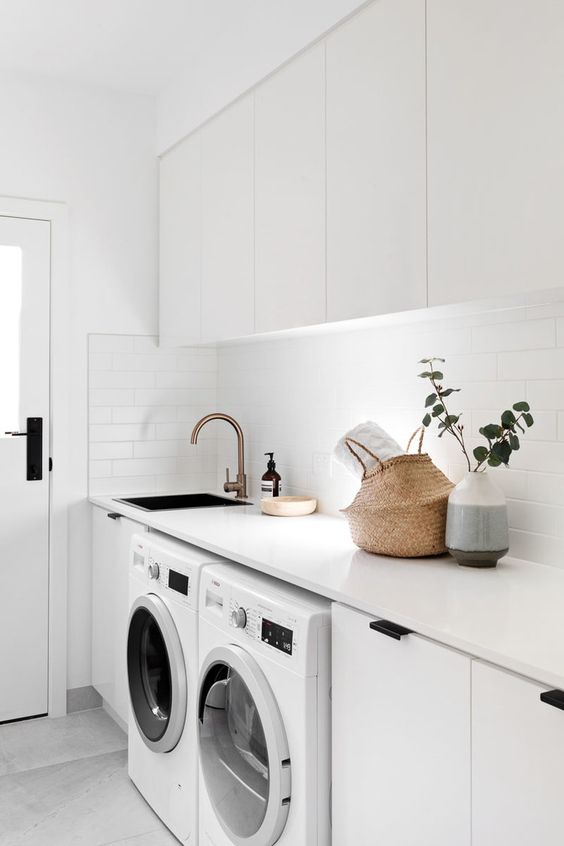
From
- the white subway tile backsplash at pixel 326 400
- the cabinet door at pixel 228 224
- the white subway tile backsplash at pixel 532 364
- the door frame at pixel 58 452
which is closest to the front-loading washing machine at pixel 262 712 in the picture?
the white subway tile backsplash at pixel 326 400

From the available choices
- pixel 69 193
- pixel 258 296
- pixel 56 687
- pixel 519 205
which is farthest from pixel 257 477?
pixel 519 205

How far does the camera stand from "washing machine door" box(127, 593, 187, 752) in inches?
91.1

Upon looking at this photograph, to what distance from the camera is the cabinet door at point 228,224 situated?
2.73m

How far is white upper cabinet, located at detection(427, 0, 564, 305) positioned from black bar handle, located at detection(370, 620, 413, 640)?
0.72 metres

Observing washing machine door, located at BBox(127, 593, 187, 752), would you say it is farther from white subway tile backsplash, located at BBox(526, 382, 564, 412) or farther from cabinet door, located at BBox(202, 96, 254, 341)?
white subway tile backsplash, located at BBox(526, 382, 564, 412)

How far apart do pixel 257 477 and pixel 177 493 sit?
1.36ft

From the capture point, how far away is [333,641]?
1697mm

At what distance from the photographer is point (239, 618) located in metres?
1.97

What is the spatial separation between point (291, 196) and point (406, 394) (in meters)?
0.71

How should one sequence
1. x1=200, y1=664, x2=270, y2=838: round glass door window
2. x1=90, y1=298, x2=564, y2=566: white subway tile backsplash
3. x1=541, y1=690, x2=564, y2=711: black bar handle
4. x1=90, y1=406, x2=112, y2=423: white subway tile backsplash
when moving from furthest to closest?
x1=90, y1=406, x2=112, y2=423: white subway tile backsplash, x1=90, y1=298, x2=564, y2=566: white subway tile backsplash, x1=200, y1=664, x2=270, y2=838: round glass door window, x1=541, y1=690, x2=564, y2=711: black bar handle

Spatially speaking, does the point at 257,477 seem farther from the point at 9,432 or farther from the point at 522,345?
the point at 522,345

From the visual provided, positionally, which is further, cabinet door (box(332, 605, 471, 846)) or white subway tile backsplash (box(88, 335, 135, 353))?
white subway tile backsplash (box(88, 335, 135, 353))

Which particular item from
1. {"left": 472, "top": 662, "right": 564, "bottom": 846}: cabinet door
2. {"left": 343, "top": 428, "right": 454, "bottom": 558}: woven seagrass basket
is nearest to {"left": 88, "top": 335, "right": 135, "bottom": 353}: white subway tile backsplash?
{"left": 343, "top": 428, "right": 454, "bottom": 558}: woven seagrass basket

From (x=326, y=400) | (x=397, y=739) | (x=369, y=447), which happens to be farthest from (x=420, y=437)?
(x=397, y=739)
